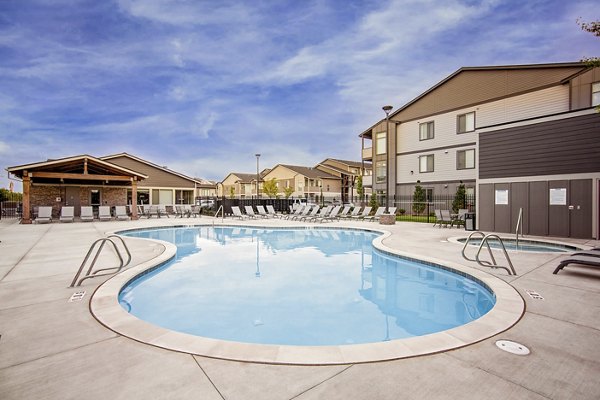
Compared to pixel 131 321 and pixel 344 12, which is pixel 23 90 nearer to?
pixel 344 12

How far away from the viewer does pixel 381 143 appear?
26.1 meters

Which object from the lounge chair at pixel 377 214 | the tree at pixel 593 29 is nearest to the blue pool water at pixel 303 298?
the tree at pixel 593 29

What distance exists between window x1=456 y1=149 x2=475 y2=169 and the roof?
3.18 meters

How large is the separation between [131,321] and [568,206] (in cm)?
1334

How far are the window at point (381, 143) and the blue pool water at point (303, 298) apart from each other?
17898mm

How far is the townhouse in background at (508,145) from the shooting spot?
33.9ft

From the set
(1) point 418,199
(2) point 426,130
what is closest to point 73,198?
(1) point 418,199

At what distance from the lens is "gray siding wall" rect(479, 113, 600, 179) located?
10.1 meters

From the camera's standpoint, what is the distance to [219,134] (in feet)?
149

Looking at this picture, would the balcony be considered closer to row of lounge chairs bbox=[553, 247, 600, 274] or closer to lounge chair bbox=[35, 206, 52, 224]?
row of lounge chairs bbox=[553, 247, 600, 274]

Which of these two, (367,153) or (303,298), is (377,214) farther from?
(303,298)

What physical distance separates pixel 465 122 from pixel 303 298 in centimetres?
1993

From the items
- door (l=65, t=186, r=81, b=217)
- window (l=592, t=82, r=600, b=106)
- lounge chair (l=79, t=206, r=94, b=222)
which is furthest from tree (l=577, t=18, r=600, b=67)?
door (l=65, t=186, r=81, b=217)

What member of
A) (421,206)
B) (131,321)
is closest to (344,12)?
(421,206)
